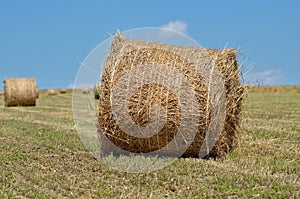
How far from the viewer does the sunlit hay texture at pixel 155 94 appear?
295 inches

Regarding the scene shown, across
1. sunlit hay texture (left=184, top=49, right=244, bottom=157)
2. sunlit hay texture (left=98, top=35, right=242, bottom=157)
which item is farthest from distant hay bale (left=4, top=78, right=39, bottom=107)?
sunlit hay texture (left=184, top=49, right=244, bottom=157)

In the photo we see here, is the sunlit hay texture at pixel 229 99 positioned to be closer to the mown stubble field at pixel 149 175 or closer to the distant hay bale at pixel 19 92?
the mown stubble field at pixel 149 175

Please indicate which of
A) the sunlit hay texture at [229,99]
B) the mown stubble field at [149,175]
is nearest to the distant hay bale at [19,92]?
the mown stubble field at [149,175]

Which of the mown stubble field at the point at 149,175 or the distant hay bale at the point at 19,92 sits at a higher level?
the distant hay bale at the point at 19,92

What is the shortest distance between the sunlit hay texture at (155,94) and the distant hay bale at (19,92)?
15.7m

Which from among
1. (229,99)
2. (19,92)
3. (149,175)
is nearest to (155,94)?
(229,99)

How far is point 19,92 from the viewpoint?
23.2 m

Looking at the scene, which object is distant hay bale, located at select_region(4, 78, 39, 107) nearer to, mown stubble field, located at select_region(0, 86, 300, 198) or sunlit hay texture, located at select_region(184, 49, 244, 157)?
mown stubble field, located at select_region(0, 86, 300, 198)

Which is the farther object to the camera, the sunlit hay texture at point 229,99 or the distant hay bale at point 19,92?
the distant hay bale at point 19,92

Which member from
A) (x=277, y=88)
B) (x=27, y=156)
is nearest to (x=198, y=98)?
(x=27, y=156)

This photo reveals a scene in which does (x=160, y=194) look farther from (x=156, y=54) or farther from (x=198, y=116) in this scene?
(x=156, y=54)

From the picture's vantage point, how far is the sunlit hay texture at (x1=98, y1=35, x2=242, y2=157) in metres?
7.49

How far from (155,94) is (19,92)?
1692 cm

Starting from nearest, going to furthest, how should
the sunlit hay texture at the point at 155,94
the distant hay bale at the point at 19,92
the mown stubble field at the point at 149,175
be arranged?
the mown stubble field at the point at 149,175
the sunlit hay texture at the point at 155,94
the distant hay bale at the point at 19,92
